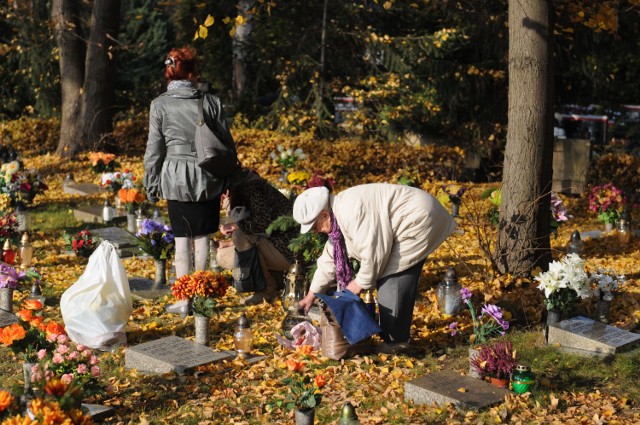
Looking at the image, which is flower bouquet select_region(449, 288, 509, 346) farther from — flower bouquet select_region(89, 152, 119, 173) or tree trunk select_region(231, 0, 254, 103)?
tree trunk select_region(231, 0, 254, 103)

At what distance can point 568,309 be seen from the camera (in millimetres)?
6738

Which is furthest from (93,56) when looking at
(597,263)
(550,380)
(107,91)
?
(550,380)

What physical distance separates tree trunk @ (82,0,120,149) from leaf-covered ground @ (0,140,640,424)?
7.89m

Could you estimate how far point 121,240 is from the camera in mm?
10055

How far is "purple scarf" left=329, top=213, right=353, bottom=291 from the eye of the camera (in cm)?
620

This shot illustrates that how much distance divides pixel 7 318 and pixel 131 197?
3591 mm

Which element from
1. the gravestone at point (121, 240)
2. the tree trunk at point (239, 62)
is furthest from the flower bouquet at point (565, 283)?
the tree trunk at point (239, 62)

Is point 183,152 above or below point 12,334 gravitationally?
above

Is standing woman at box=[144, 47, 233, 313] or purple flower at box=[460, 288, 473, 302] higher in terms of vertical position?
standing woman at box=[144, 47, 233, 313]

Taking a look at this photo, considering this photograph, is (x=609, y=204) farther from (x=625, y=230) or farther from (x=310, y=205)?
(x=310, y=205)

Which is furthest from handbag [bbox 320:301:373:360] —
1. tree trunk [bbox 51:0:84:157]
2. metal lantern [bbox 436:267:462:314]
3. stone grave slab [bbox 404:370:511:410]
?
tree trunk [bbox 51:0:84:157]

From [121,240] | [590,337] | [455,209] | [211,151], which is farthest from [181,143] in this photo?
[455,209]

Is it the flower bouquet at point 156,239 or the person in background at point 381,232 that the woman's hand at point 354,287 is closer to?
the person in background at point 381,232

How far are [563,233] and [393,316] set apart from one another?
5290mm
